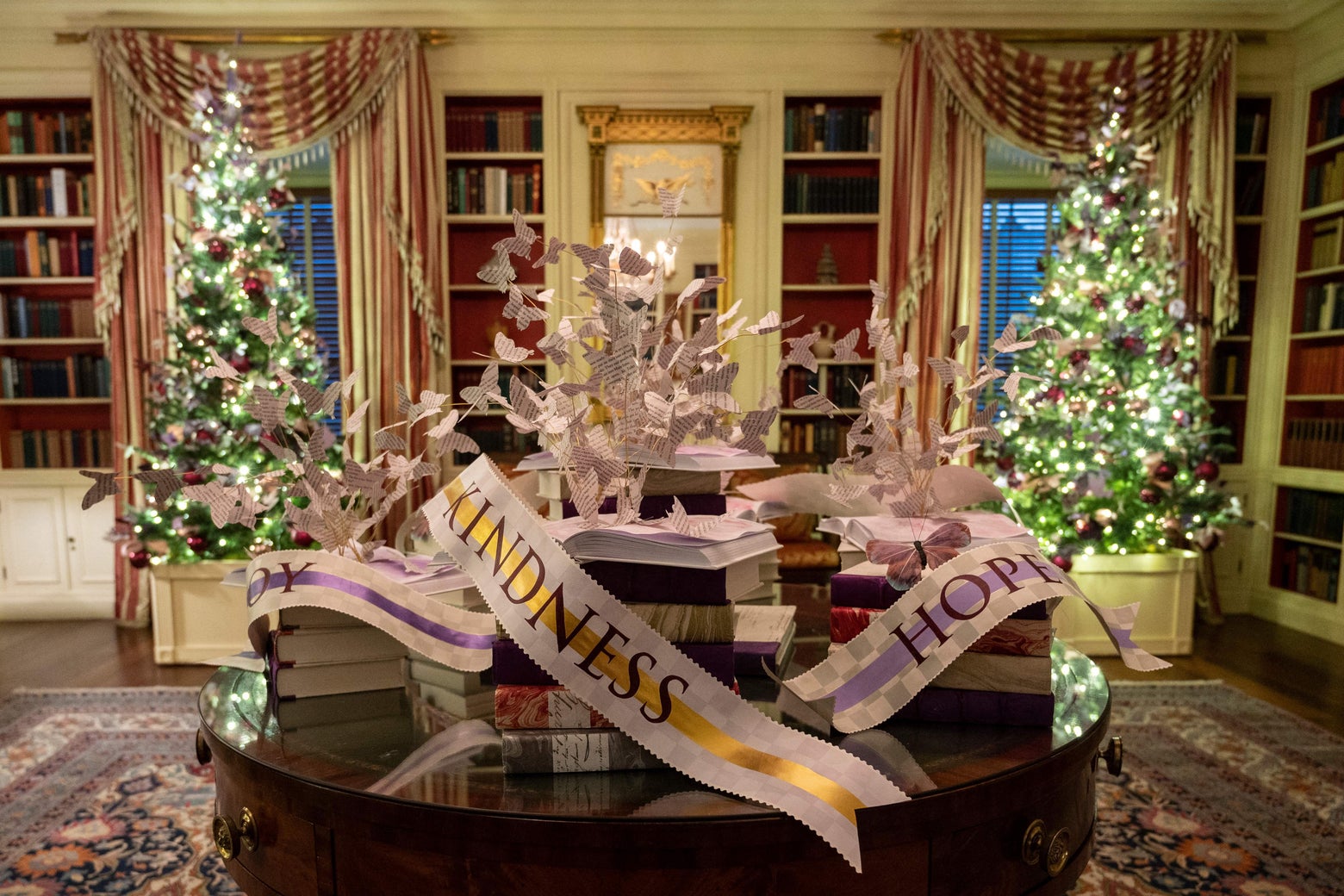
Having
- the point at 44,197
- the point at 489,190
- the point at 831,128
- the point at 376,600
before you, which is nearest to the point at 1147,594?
the point at 831,128

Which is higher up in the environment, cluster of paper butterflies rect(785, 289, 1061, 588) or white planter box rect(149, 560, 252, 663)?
cluster of paper butterflies rect(785, 289, 1061, 588)

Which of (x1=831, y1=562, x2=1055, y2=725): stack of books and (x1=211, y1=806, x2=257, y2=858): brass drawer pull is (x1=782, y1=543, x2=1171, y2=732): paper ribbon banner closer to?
(x1=831, y1=562, x2=1055, y2=725): stack of books

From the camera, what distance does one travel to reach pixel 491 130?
4.58 m

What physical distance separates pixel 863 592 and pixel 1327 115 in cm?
486

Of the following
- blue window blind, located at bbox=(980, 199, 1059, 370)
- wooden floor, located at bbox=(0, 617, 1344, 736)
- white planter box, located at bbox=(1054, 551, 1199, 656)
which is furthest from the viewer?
blue window blind, located at bbox=(980, 199, 1059, 370)

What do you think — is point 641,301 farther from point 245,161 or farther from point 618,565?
point 245,161

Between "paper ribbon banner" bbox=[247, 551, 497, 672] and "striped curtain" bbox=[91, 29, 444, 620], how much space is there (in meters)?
3.53

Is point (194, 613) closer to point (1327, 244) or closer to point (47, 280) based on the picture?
point (47, 280)

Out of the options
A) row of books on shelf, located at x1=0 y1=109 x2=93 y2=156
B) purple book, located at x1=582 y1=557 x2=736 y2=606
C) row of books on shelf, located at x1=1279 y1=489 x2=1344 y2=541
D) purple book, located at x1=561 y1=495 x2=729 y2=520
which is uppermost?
row of books on shelf, located at x1=0 y1=109 x2=93 y2=156

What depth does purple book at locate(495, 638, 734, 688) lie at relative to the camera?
2.89 ft

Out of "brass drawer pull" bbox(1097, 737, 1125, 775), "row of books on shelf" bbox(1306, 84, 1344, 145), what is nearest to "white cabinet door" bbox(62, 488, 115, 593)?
"brass drawer pull" bbox(1097, 737, 1125, 775)

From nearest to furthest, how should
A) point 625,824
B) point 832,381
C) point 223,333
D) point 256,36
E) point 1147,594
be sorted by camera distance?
point 625,824, point 1147,594, point 223,333, point 256,36, point 832,381

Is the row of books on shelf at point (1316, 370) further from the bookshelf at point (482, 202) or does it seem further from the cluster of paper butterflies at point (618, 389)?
the cluster of paper butterflies at point (618, 389)

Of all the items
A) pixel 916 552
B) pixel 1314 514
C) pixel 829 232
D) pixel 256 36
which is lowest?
pixel 1314 514
